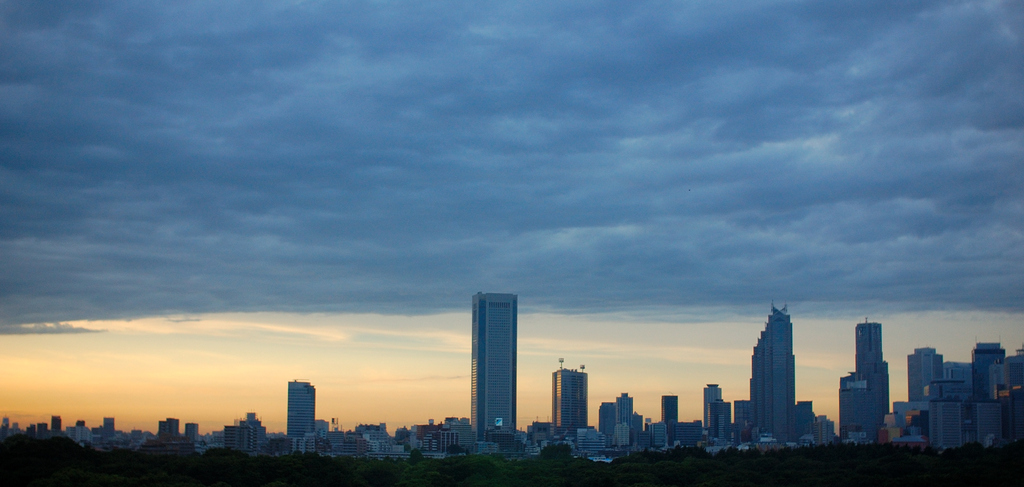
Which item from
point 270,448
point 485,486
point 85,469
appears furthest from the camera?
point 270,448

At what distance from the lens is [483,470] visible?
3605 inches

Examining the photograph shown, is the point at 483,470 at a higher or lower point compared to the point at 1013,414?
higher

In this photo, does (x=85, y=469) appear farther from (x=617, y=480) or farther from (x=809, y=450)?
(x=809, y=450)

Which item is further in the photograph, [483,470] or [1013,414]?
[1013,414]

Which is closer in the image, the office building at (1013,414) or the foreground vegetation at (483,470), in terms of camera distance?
the foreground vegetation at (483,470)

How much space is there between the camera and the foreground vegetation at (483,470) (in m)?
57.9

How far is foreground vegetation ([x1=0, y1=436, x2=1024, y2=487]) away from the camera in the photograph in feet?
190

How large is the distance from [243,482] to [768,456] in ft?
205

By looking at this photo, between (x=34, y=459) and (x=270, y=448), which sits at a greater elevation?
(x=34, y=459)

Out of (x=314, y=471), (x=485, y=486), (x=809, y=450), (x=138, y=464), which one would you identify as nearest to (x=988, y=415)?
(x=809, y=450)

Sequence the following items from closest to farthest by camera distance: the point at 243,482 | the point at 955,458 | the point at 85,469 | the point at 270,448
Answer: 1. the point at 85,469
2. the point at 243,482
3. the point at 955,458
4. the point at 270,448

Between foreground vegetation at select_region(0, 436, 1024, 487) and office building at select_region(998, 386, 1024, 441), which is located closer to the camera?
foreground vegetation at select_region(0, 436, 1024, 487)

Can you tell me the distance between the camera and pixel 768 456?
10394cm

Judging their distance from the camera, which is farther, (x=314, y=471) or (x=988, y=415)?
(x=988, y=415)
